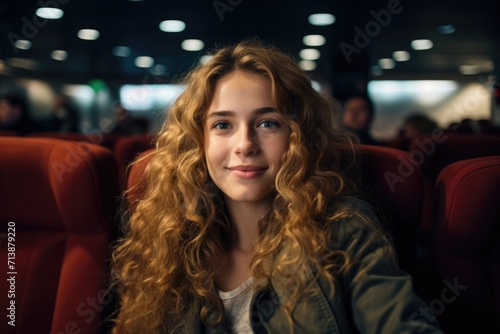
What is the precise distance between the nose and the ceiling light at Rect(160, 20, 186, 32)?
779cm

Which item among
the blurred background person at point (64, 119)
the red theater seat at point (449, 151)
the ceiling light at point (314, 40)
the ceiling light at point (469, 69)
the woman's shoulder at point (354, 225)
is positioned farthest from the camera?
the ceiling light at point (469, 69)

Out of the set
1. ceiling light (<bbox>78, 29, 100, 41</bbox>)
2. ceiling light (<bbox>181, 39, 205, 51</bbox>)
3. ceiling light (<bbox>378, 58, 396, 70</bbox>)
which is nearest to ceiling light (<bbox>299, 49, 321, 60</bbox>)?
ceiling light (<bbox>378, 58, 396, 70</bbox>)

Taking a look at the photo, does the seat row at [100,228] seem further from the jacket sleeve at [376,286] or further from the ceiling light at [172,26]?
the ceiling light at [172,26]

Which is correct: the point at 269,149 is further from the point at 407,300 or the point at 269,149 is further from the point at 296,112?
the point at 407,300

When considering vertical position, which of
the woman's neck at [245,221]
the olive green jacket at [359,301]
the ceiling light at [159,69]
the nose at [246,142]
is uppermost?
the ceiling light at [159,69]

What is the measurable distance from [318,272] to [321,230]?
10 centimetres

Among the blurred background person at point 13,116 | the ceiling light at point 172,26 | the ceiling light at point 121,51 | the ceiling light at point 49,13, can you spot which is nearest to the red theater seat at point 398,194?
the blurred background person at point 13,116

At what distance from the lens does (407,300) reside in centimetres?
115

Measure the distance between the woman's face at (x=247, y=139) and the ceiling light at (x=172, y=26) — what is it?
304 inches

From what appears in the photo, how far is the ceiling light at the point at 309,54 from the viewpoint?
1126cm

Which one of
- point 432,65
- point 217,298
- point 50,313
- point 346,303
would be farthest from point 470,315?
point 432,65

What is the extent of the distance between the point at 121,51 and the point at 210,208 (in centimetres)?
1048

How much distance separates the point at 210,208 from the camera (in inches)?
62.5

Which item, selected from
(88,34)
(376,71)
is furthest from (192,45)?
(376,71)
